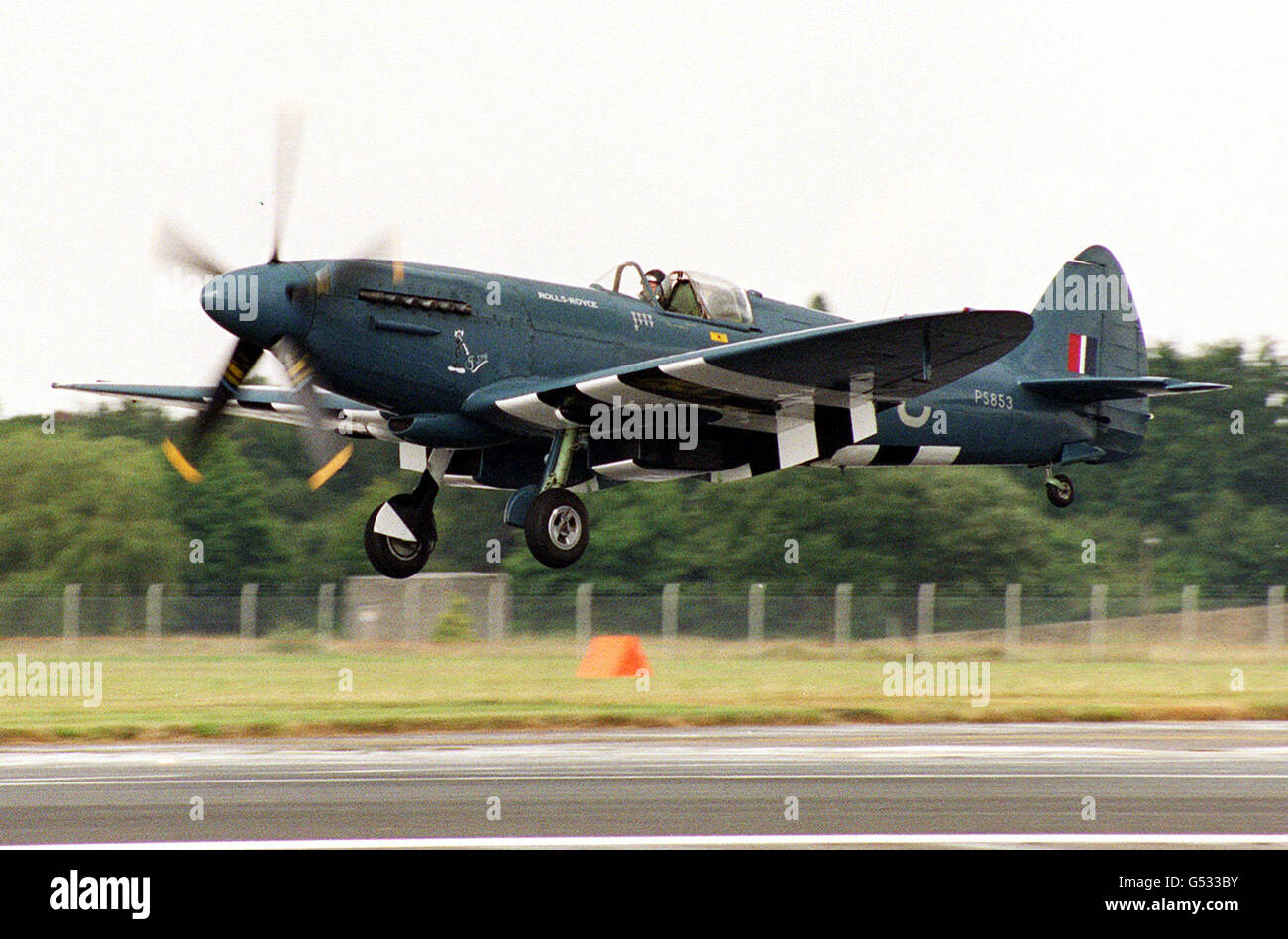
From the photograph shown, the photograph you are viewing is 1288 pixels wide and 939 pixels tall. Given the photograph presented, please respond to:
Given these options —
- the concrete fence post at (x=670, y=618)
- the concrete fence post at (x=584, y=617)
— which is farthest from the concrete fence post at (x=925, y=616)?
the concrete fence post at (x=584, y=617)

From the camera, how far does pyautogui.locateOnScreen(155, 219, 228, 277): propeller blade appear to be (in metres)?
14.4

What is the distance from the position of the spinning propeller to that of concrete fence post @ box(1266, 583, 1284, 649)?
21335 millimetres

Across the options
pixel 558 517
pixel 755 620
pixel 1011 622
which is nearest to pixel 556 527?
pixel 558 517


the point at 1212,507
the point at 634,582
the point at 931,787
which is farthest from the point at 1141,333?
the point at 1212,507

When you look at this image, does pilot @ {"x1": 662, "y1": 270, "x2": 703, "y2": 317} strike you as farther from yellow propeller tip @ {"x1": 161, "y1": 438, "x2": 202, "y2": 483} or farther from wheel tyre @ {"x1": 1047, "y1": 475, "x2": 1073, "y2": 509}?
wheel tyre @ {"x1": 1047, "y1": 475, "x2": 1073, "y2": 509}

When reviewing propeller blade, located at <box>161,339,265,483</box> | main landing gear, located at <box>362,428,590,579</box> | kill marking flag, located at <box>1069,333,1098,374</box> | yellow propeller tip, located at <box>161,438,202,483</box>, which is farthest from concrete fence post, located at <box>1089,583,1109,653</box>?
yellow propeller tip, located at <box>161,438,202,483</box>

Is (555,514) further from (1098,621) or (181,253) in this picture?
(1098,621)

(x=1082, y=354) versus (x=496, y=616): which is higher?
(x=1082, y=354)

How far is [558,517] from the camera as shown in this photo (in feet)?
48.7

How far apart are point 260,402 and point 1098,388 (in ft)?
31.4

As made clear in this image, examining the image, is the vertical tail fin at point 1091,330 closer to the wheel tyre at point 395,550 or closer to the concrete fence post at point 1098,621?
the wheel tyre at point 395,550
